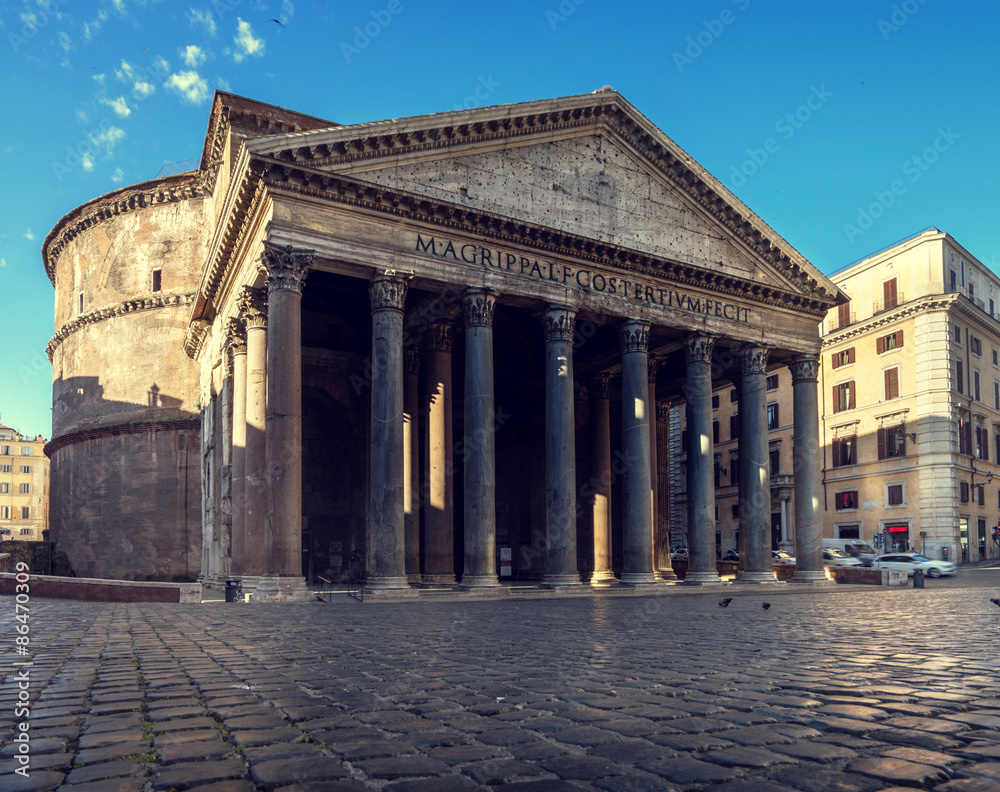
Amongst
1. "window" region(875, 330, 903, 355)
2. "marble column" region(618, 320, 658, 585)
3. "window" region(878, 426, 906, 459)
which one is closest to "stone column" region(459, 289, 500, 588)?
"marble column" region(618, 320, 658, 585)

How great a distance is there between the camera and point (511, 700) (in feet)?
17.2

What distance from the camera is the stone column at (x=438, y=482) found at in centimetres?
2300

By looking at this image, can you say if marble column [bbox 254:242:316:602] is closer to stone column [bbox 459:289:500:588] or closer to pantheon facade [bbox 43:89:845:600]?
pantheon facade [bbox 43:89:845:600]

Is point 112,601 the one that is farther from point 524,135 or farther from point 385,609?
point 524,135

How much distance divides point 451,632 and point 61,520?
1282 inches

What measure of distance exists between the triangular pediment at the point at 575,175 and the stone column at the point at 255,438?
4550 millimetres

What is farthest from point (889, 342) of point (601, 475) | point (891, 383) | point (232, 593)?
point (232, 593)

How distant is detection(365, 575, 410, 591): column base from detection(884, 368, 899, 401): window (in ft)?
108

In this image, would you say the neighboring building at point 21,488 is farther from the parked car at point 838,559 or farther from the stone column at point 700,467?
the stone column at point 700,467

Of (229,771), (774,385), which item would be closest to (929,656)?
(229,771)

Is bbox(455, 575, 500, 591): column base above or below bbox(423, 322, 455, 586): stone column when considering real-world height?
below

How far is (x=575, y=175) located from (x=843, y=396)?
28.7 metres

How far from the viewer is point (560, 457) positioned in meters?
22.1

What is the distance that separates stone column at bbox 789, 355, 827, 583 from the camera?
27.5 m
